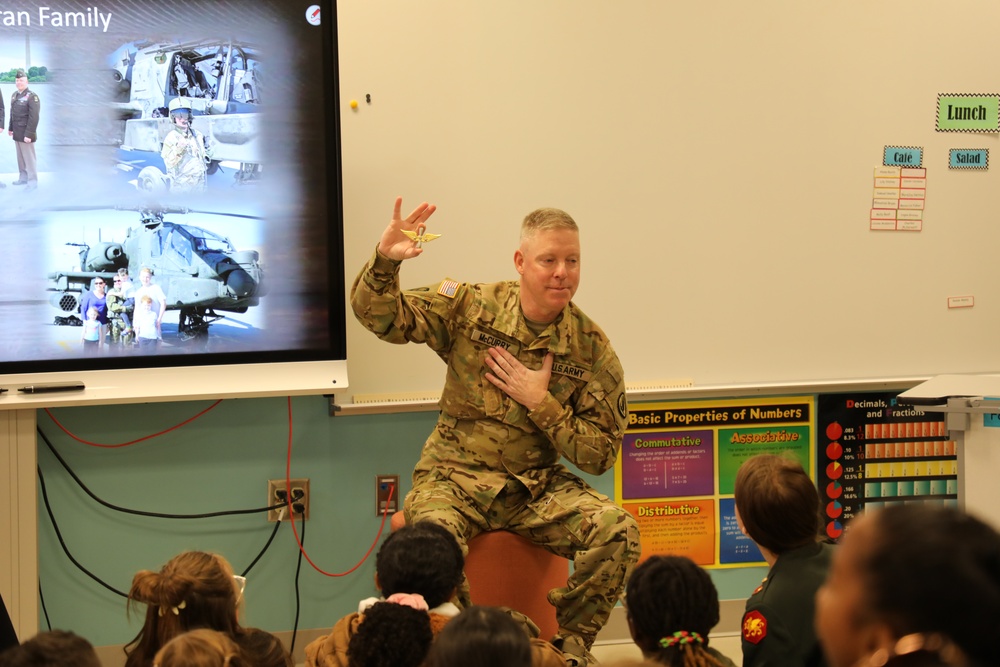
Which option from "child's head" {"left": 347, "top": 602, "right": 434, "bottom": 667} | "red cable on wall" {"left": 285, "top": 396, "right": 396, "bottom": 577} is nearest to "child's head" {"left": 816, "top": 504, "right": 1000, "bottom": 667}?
"child's head" {"left": 347, "top": 602, "right": 434, "bottom": 667}

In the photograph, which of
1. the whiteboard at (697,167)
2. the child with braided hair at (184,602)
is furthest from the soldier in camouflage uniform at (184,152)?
the child with braided hair at (184,602)

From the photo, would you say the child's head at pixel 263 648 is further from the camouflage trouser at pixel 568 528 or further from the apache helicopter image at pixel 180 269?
the apache helicopter image at pixel 180 269

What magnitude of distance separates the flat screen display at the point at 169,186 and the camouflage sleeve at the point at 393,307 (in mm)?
375

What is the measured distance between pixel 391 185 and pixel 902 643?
2.58 metres

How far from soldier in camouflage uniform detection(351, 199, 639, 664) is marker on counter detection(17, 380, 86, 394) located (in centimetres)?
94

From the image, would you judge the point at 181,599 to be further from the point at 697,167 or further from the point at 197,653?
the point at 697,167

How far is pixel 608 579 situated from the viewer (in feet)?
8.49

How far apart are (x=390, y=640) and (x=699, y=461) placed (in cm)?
216

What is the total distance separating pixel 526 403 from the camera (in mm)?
2732

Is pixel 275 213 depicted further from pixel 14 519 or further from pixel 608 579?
pixel 608 579

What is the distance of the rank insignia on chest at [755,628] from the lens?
1849 millimetres

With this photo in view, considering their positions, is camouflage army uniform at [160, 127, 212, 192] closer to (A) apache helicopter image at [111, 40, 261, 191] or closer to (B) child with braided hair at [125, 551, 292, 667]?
(A) apache helicopter image at [111, 40, 261, 191]

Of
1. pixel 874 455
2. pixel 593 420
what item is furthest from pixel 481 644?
pixel 874 455

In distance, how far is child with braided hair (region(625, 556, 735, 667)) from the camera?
1.60 m
